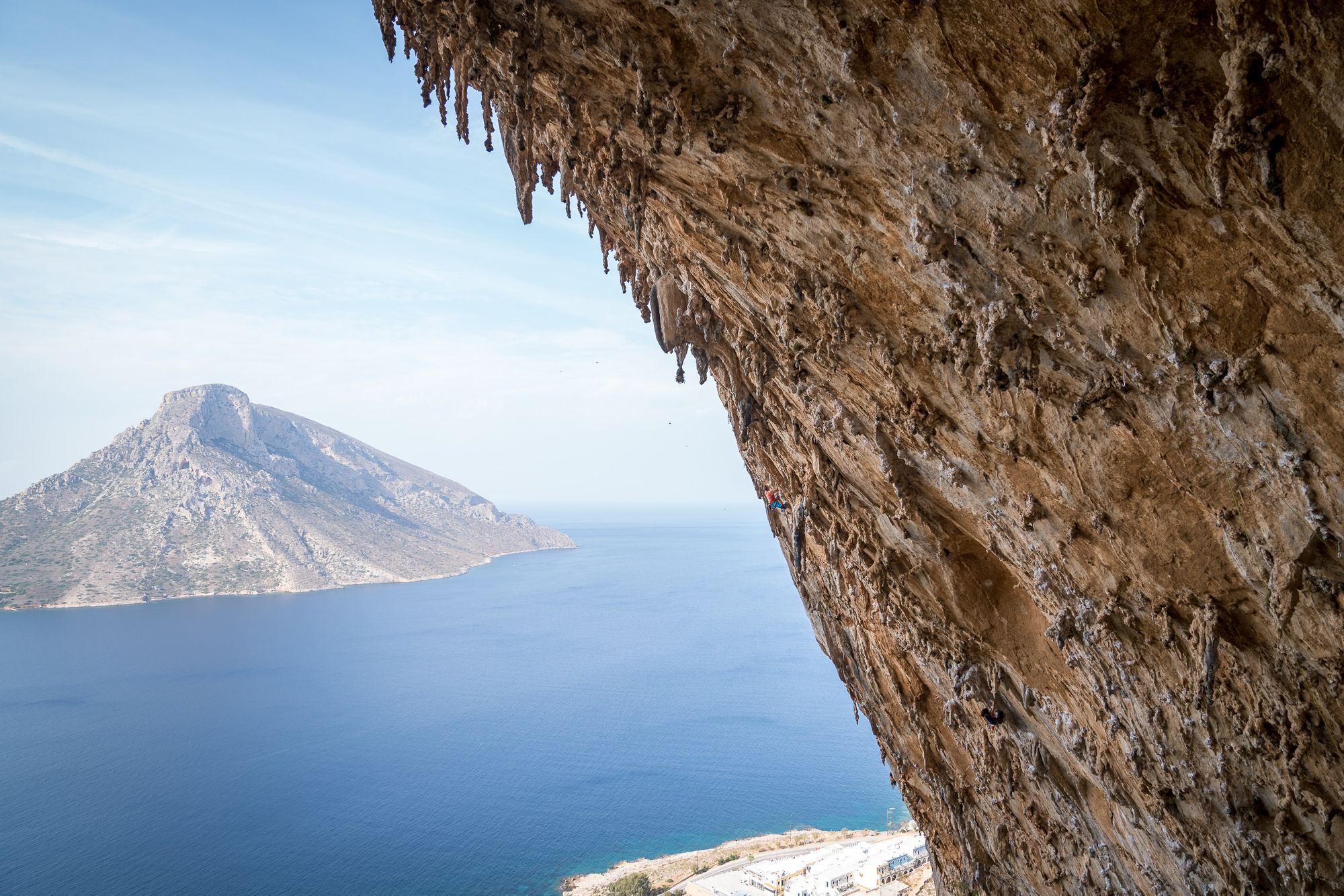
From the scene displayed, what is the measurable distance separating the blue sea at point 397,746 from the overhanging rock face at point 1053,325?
33798mm

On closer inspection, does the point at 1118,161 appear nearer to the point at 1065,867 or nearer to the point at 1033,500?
the point at 1033,500

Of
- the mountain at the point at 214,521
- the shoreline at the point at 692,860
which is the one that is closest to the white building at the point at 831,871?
the shoreline at the point at 692,860

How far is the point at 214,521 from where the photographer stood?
102250mm

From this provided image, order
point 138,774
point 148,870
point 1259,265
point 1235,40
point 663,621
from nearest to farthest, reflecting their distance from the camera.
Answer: point 1235,40 < point 1259,265 < point 148,870 < point 138,774 < point 663,621

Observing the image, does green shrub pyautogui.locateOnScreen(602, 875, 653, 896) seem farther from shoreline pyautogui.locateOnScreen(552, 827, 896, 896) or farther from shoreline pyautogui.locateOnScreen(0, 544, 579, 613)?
shoreline pyautogui.locateOnScreen(0, 544, 579, 613)

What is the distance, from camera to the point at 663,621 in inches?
3472

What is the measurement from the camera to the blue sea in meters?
37.3

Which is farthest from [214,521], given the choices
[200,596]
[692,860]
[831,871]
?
[831,871]

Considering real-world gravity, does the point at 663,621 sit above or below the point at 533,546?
below

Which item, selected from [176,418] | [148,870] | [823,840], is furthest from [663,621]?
[176,418]

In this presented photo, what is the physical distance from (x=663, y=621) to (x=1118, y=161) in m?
87.2

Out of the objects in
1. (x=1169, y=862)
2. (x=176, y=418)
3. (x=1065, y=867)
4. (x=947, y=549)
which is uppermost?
(x=176, y=418)

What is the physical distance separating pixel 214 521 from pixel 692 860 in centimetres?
9589

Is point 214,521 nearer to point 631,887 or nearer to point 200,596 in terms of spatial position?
point 200,596
